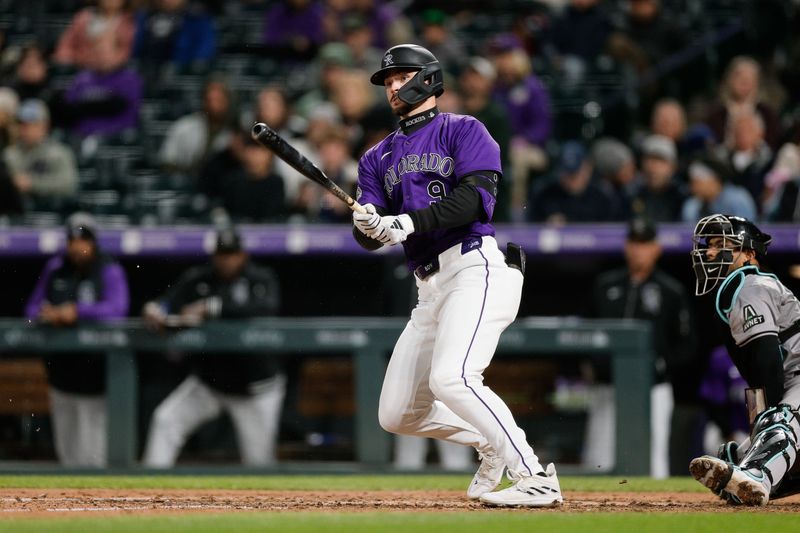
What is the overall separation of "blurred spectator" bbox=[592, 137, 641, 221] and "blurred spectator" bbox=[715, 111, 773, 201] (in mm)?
635

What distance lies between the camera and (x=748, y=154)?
908 cm

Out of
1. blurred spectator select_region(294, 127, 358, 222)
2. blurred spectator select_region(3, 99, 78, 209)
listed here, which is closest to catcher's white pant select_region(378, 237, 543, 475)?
blurred spectator select_region(294, 127, 358, 222)

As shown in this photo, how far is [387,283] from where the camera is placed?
8.52m

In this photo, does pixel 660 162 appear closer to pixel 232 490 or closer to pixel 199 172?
pixel 199 172

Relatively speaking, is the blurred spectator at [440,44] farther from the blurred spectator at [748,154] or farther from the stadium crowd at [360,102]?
the blurred spectator at [748,154]

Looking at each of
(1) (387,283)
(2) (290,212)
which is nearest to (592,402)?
(1) (387,283)

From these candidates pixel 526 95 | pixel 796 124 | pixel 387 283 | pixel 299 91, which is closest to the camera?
pixel 387 283

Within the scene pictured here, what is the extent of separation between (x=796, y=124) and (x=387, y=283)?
3.21 meters

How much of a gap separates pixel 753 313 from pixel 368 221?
5.19 feet

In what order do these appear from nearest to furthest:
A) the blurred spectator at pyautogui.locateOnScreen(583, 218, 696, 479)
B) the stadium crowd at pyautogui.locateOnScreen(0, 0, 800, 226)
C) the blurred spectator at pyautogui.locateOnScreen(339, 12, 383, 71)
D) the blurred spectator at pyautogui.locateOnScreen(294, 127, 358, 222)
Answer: the blurred spectator at pyautogui.locateOnScreen(583, 218, 696, 479) < the blurred spectator at pyautogui.locateOnScreen(294, 127, 358, 222) < the stadium crowd at pyautogui.locateOnScreen(0, 0, 800, 226) < the blurred spectator at pyautogui.locateOnScreen(339, 12, 383, 71)

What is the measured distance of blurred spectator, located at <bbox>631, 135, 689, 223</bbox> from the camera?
8828 millimetres

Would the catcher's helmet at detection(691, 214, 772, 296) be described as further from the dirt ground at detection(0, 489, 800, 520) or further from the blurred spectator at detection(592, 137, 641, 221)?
the blurred spectator at detection(592, 137, 641, 221)

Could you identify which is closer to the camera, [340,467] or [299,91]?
[340,467]

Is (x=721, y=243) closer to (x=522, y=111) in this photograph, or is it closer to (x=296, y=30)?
(x=522, y=111)
